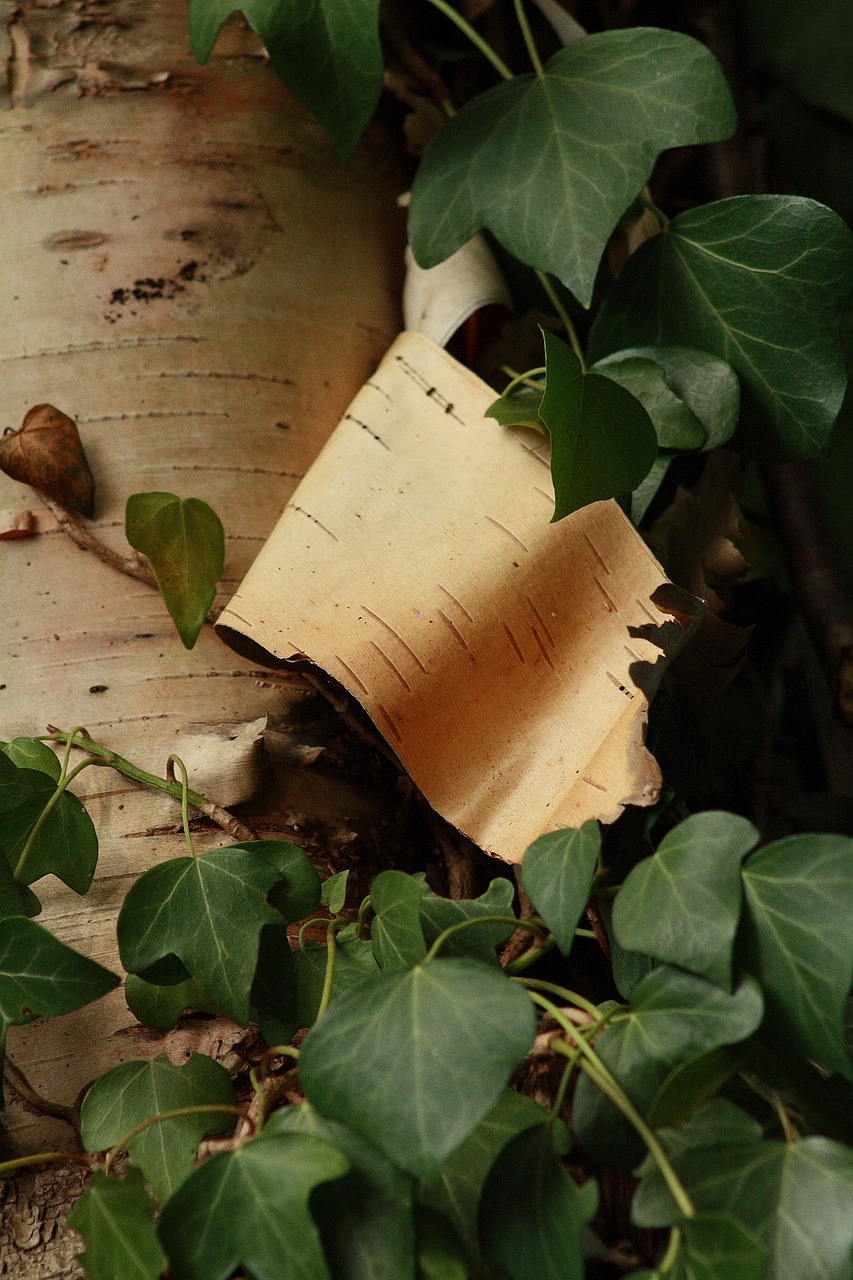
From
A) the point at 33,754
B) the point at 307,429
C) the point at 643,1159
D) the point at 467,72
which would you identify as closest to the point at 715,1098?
the point at 643,1159

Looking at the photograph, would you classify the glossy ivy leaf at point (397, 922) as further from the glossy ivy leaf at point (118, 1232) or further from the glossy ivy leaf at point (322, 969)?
the glossy ivy leaf at point (118, 1232)

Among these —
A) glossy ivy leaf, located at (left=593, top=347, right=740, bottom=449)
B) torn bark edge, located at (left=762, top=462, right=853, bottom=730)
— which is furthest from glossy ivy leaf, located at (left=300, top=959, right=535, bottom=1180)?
torn bark edge, located at (left=762, top=462, right=853, bottom=730)

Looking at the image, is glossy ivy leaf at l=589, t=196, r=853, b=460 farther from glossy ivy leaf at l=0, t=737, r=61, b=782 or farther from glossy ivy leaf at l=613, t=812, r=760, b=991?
glossy ivy leaf at l=0, t=737, r=61, b=782

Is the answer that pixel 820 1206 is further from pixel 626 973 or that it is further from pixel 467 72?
pixel 467 72

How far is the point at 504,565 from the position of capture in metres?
0.68

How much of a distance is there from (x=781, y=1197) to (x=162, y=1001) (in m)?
0.38

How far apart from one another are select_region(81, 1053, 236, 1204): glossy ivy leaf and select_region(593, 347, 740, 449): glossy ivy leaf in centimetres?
52

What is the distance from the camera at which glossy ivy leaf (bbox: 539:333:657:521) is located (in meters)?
0.60

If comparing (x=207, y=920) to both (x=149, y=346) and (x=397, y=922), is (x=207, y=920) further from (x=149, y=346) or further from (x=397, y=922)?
(x=149, y=346)

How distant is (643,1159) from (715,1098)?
47 mm

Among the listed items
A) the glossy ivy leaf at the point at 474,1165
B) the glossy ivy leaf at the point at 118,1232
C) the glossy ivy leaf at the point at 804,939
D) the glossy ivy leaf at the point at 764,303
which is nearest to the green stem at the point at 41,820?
the glossy ivy leaf at the point at 118,1232

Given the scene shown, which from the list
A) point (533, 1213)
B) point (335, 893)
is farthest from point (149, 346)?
point (533, 1213)

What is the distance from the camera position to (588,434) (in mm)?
615

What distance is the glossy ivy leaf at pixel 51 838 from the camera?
2.10 ft
